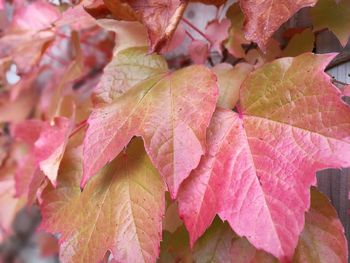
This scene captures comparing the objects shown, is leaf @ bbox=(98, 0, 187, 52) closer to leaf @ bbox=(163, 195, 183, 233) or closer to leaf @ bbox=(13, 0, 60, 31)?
leaf @ bbox=(163, 195, 183, 233)

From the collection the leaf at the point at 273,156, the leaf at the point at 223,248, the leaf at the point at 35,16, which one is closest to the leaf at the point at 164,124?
the leaf at the point at 273,156

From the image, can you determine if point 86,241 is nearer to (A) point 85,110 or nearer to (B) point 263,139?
(B) point 263,139

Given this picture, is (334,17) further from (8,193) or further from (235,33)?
(8,193)

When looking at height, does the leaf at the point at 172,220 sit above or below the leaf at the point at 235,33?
below

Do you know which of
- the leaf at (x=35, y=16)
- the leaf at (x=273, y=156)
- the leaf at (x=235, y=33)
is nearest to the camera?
the leaf at (x=273, y=156)

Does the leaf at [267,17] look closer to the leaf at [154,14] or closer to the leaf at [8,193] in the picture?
the leaf at [154,14]

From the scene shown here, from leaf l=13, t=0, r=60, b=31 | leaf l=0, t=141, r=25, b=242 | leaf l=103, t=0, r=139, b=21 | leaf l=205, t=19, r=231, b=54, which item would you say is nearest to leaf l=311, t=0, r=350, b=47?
leaf l=205, t=19, r=231, b=54
